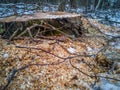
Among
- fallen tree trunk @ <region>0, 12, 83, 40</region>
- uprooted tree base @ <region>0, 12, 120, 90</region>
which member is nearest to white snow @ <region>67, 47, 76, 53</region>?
uprooted tree base @ <region>0, 12, 120, 90</region>

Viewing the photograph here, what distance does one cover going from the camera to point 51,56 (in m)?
3.89

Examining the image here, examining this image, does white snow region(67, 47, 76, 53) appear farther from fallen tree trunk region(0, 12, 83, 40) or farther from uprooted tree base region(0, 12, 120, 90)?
fallen tree trunk region(0, 12, 83, 40)

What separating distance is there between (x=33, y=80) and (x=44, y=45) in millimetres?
1073

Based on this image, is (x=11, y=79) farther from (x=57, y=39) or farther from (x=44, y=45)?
(x=57, y=39)

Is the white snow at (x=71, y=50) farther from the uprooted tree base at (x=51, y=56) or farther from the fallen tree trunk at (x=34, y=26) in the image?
the fallen tree trunk at (x=34, y=26)

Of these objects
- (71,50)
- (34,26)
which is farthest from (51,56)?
(34,26)

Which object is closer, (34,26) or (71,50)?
(71,50)

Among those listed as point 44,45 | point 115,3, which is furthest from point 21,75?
point 115,3

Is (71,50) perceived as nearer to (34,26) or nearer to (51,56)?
(51,56)

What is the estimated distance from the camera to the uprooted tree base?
10.9ft

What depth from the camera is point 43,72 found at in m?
3.47

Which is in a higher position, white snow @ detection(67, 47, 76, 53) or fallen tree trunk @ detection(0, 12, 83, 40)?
fallen tree trunk @ detection(0, 12, 83, 40)

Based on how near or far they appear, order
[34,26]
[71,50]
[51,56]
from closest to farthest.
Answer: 1. [51,56]
2. [71,50]
3. [34,26]

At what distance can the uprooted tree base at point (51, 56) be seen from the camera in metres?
3.33
